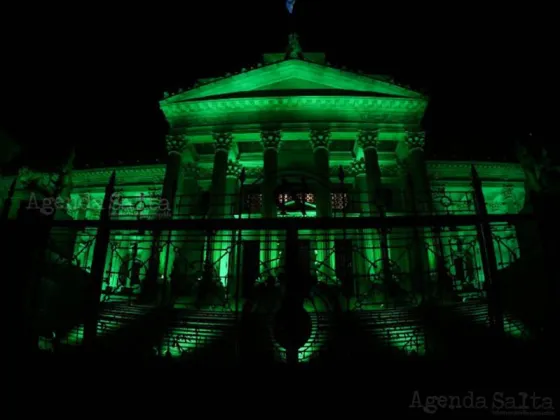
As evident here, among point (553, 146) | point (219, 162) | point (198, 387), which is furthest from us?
point (219, 162)

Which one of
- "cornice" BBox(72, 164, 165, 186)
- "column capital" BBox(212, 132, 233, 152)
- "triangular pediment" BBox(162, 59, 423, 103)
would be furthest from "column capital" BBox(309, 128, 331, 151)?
"cornice" BBox(72, 164, 165, 186)

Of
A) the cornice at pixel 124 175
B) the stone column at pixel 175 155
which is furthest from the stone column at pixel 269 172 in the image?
the cornice at pixel 124 175

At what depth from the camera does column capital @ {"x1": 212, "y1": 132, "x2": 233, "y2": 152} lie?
61.8 ft

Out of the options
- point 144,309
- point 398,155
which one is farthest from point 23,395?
point 398,155

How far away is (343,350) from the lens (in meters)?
6.45

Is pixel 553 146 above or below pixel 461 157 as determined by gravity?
below

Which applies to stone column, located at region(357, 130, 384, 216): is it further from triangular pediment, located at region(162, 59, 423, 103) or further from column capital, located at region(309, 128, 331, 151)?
triangular pediment, located at region(162, 59, 423, 103)

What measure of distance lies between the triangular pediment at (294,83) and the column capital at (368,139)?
241 centimetres

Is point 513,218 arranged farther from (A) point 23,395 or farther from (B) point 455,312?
(A) point 23,395

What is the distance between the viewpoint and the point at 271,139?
60.6 ft

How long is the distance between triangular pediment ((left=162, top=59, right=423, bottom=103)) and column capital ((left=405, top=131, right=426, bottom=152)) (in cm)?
229

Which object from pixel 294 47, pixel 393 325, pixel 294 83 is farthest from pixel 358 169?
pixel 393 325

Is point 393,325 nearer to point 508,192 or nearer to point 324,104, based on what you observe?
point 324,104

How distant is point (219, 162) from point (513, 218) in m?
15.7
